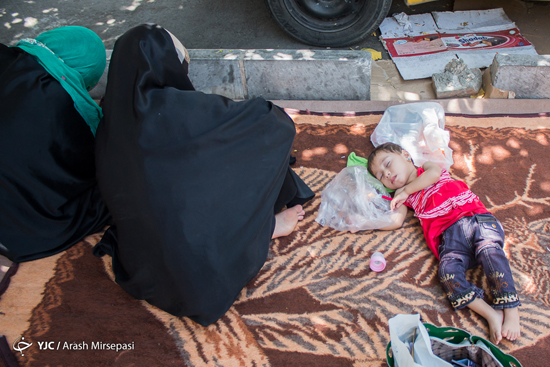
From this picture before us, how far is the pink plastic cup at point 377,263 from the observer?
2.16 m

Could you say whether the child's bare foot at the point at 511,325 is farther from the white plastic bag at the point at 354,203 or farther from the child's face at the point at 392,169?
the child's face at the point at 392,169

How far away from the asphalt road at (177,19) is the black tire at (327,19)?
0.65 ft

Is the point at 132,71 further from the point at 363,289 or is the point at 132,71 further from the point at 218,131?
the point at 363,289

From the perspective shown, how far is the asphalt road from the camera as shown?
4.29 m

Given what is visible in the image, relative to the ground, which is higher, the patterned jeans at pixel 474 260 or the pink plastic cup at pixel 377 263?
the patterned jeans at pixel 474 260

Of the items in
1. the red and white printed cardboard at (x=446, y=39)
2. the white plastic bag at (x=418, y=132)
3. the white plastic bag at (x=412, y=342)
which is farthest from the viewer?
the red and white printed cardboard at (x=446, y=39)

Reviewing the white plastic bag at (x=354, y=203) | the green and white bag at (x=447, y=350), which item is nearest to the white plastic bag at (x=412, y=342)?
the green and white bag at (x=447, y=350)

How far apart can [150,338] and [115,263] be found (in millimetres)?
463

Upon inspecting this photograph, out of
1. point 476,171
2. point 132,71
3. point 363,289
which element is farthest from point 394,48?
point 132,71

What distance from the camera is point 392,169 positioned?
236 cm

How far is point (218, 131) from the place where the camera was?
1.69m

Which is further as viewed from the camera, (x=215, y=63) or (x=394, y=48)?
(x=394, y=48)

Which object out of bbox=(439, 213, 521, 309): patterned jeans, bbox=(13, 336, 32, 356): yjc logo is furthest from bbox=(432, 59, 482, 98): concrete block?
bbox=(13, 336, 32, 356): yjc logo

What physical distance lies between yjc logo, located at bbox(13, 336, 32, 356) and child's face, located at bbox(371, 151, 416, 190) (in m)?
2.12
